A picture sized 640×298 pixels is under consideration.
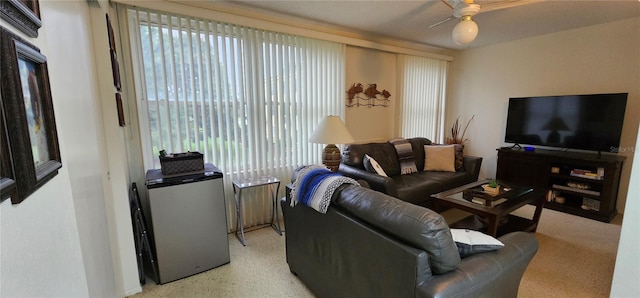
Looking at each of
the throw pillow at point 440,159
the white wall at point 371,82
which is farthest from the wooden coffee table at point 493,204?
the white wall at point 371,82

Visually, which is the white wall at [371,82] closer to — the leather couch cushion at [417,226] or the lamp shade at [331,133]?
the lamp shade at [331,133]

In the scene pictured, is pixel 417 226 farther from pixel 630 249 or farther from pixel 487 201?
pixel 487 201

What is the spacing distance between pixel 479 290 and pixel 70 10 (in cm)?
210

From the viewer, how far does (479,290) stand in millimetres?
1099

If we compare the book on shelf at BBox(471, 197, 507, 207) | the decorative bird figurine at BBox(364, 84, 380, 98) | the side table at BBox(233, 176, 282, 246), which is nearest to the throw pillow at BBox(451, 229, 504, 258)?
the book on shelf at BBox(471, 197, 507, 207)

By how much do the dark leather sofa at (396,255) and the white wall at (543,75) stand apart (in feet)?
10.5

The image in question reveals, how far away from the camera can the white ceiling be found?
8.53 ft

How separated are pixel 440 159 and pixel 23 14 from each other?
3.79 metres

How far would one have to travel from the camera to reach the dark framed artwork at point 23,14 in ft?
1.75

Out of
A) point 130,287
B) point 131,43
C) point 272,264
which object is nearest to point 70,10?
point 131,43

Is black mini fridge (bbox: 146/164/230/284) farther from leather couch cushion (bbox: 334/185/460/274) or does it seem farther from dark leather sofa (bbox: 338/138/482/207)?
dark leather sofa (bbox: 338/138/482/207)

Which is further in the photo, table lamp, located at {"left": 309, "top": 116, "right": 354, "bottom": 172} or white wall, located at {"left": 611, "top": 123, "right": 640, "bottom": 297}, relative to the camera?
table lamp, located at {"left": 309, "top": 116, "right": 354, "bottom": 172}

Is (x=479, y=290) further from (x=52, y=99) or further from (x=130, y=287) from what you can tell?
(x=130, y=287)

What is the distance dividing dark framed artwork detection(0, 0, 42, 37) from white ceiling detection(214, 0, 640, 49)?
211cm
